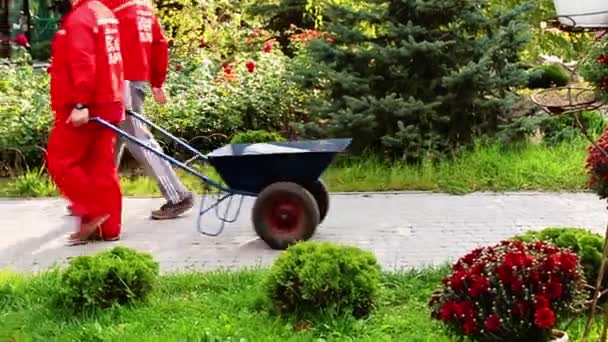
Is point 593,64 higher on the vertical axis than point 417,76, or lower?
higher

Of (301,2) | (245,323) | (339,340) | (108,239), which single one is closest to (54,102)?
(108,239)

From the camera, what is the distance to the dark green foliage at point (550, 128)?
31.7 ft

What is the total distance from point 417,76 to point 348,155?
1.01m

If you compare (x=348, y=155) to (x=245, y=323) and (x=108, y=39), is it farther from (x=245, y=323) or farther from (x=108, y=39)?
(x=245, y=323)

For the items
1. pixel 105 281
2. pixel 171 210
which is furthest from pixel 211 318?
pixel 171 210

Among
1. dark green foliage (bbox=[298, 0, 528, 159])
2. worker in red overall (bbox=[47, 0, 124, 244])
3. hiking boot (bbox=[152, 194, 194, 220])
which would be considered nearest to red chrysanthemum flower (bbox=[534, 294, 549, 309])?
worker in red overall (bbox=[47, 0, 124, 244])

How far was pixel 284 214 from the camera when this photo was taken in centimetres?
673

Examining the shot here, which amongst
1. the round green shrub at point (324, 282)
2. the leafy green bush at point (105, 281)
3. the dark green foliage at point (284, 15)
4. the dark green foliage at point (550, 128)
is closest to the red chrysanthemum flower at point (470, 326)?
the round green shrub at point (324, 282)

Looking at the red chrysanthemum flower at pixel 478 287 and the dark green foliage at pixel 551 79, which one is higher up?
the red chrysanthemum flower at pixel 478 287

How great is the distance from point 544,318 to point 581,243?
1258 millimetres

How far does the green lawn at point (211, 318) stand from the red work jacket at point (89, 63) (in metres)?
1.39

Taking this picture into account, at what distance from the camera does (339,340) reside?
480 centimetres

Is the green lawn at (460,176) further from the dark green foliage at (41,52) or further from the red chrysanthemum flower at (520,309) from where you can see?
the dark green foliage at (41,52)

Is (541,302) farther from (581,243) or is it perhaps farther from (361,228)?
(361,228)
